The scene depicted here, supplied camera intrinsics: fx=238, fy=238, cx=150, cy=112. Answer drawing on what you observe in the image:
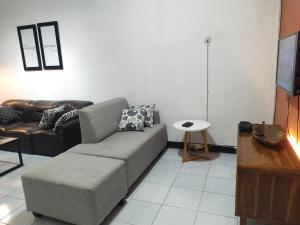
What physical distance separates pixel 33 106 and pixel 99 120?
1925 millimetres

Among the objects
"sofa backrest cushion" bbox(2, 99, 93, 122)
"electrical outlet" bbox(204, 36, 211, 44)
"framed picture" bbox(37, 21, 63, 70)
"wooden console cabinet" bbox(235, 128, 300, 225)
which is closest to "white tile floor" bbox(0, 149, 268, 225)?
"wooden console cabinet" bbox(235, 128, 300, 225)

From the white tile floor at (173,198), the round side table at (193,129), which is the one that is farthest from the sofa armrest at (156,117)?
the white tile floor at (173,198)

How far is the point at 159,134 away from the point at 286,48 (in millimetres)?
1876

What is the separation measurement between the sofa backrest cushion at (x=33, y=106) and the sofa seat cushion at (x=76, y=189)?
1939 mm

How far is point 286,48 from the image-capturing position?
6.46 feet

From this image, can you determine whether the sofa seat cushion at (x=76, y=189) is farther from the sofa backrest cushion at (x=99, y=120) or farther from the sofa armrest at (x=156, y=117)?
the sofa armrest at (x=156, y=117)

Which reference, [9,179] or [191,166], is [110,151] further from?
[9,179]

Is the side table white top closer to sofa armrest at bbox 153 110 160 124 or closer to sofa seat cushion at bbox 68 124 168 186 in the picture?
sofa seat cushion at bbox 68 124 168 186

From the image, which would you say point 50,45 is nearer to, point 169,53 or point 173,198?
point 169,53

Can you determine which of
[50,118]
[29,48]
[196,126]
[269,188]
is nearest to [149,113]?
[196,126]

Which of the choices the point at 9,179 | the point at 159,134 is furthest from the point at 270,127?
the point at 9,179

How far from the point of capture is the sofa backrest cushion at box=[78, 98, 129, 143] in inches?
→ 111

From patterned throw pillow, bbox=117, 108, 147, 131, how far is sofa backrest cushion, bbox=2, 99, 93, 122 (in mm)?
969

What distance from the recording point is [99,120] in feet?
9.70
